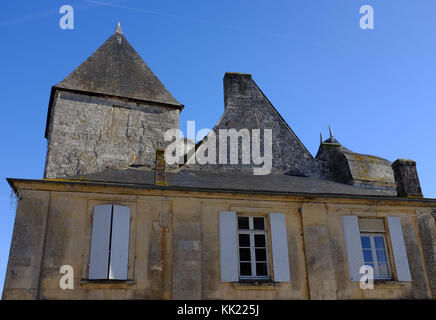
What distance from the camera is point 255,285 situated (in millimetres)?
8078

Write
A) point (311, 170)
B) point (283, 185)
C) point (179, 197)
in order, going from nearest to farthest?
point (179, 197), point (283, 185), point (311, 170)

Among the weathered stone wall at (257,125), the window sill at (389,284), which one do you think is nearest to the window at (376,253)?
the window sill at (389,284)

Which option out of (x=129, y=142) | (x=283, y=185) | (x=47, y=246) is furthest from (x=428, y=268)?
(x=129, y=142)

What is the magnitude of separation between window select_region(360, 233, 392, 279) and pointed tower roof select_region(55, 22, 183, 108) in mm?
8760

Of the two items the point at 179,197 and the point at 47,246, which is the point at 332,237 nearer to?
the point at 179,197

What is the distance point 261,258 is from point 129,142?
7.41 meters

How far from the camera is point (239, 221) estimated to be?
28.8 ft

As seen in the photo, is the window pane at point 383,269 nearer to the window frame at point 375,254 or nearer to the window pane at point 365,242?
the window frame at point 375,254

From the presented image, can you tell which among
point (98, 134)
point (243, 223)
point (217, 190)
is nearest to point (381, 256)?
point (243, 223)

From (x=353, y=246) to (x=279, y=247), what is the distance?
5.35ft

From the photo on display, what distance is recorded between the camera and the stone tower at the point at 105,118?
13676 millimetres

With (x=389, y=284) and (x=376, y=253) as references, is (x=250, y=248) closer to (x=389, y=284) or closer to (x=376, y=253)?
(x=376, y=253)

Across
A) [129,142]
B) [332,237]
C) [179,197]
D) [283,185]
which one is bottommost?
[332,237]

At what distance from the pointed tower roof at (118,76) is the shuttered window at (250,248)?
7869mm
